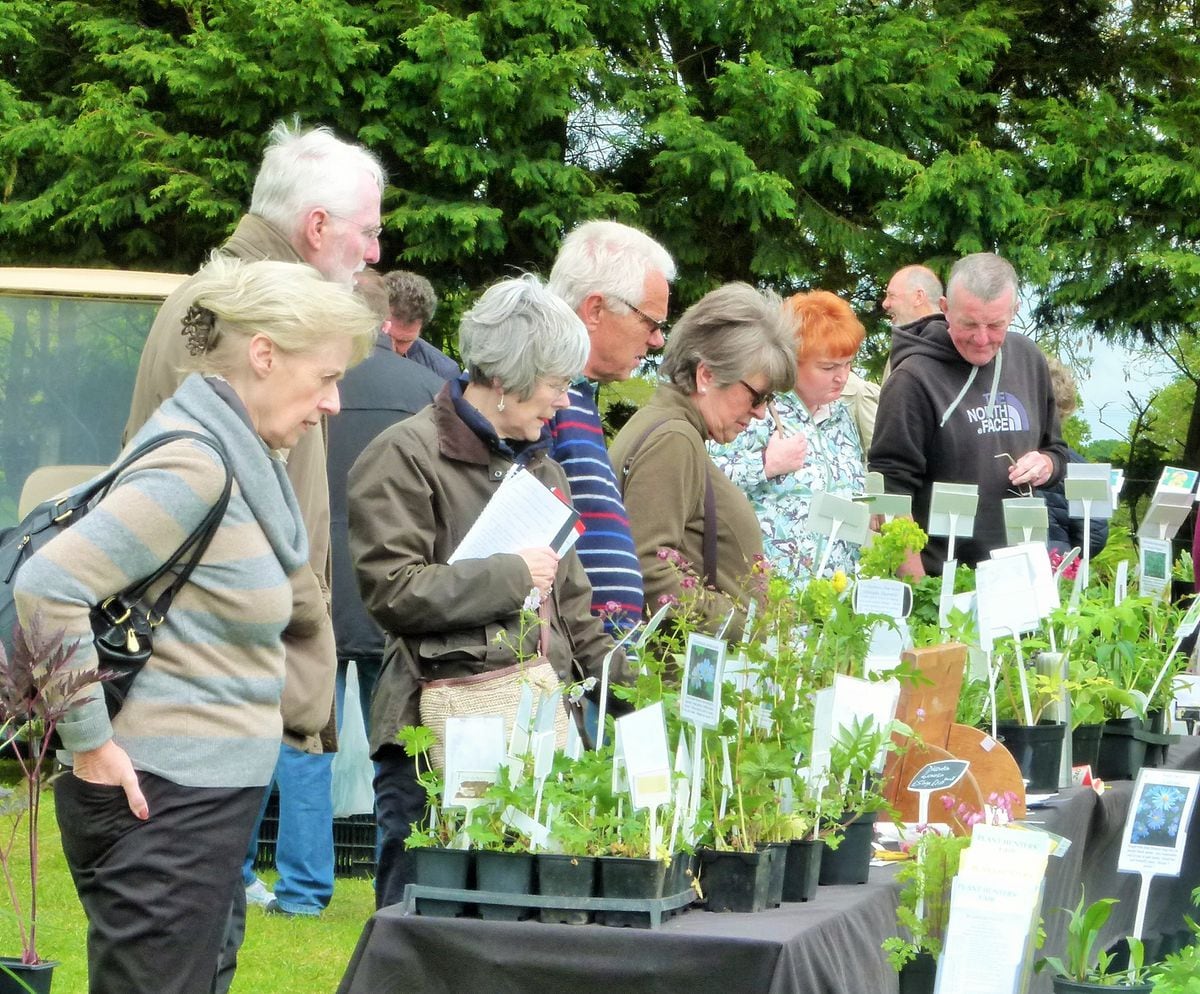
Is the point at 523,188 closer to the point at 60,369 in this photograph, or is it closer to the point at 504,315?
the point at 60,369

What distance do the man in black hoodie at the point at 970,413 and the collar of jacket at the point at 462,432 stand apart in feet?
6.90

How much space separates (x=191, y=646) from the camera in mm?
1940

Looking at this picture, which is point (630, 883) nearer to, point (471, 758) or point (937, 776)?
point (471, 758)

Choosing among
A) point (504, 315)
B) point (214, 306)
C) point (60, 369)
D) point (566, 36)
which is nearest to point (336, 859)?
point (60, 369)

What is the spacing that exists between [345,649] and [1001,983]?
8.82ft

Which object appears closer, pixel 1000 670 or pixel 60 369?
pixel 1000 670

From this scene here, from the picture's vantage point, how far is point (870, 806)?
219 centimetres

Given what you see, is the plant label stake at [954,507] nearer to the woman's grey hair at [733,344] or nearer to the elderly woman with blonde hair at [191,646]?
the woman's grey hair at [733,344]

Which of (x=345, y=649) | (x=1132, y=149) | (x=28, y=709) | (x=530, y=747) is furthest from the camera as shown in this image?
(x=1132, y=149)

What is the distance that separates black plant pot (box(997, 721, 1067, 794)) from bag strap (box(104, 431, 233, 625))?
155cm

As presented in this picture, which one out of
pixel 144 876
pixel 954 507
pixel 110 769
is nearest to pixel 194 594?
pixel 110 769

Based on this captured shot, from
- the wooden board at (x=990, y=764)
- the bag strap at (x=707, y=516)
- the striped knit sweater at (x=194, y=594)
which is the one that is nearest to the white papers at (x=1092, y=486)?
the bag strap at (x=707, y=516)

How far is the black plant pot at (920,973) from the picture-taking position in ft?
6.68

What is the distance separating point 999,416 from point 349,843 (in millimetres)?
2296
